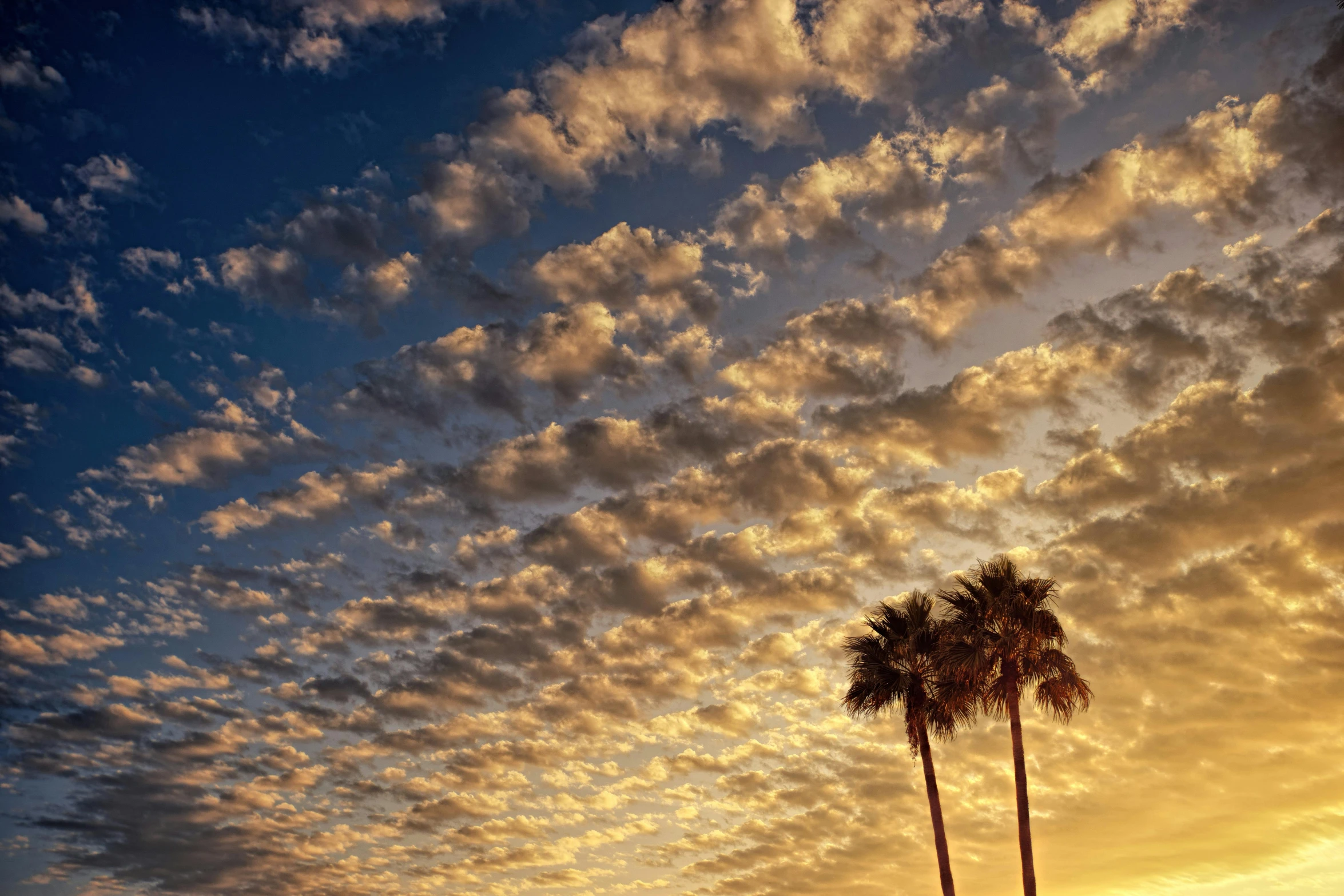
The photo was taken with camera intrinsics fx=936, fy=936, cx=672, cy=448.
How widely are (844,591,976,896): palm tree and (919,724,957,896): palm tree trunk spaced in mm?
25

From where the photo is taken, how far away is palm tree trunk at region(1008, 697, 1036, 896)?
3572 centimetres

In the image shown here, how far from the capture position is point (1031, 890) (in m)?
35.3

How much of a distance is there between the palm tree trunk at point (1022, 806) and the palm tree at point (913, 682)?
2.19 metres

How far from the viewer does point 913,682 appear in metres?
41.0

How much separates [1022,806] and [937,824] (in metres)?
5.37

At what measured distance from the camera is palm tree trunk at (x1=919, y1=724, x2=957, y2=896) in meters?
40.9

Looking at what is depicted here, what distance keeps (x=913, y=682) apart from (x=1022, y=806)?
21.2ft

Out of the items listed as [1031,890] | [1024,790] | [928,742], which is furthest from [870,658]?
[1031,890]

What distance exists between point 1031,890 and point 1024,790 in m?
3.59

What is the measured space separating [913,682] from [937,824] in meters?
6.44

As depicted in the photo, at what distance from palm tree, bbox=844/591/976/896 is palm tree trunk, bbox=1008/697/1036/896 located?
219 cm

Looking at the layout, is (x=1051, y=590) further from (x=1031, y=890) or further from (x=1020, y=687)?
(x=1031, y=890)

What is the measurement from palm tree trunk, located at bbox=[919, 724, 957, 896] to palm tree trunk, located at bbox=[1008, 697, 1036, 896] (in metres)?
4.29

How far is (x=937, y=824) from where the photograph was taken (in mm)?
41312
